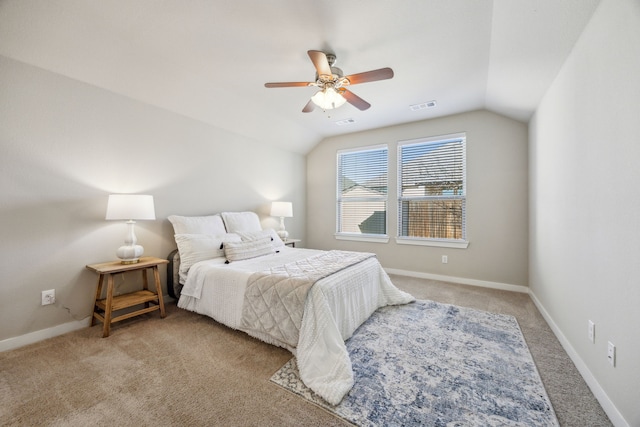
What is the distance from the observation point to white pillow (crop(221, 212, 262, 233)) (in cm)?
360

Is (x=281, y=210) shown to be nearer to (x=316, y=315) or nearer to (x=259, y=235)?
(x=259, y=235)

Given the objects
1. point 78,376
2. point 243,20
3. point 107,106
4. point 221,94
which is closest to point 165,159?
point 107,106

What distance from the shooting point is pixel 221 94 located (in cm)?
326

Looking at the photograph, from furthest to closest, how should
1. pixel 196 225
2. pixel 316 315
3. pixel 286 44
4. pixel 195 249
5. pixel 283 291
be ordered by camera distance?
pixel 196 225 → pixel 195 249 → pixel 286 44 → pixel 283 291 → pixel 316 315

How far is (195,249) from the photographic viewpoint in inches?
113

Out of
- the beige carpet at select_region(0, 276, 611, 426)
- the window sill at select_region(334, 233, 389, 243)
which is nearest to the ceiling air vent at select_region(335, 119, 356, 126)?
the window sill at select_region(334, 233, 389, 243)

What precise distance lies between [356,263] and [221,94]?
2656 mm

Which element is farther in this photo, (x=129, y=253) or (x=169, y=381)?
(x=129, y=253)

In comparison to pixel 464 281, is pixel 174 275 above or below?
above

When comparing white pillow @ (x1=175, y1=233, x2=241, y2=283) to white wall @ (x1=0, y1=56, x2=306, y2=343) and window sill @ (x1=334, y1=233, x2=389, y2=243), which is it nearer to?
white wall @ (x1=0, y1=56, x2=306, y2=343)

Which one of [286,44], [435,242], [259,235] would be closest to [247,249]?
[259,235]

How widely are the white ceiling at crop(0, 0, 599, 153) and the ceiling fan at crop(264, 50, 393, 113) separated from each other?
272 mm

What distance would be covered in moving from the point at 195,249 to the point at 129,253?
0.59 meters

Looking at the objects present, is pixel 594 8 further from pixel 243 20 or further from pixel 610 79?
pixel 243 20
